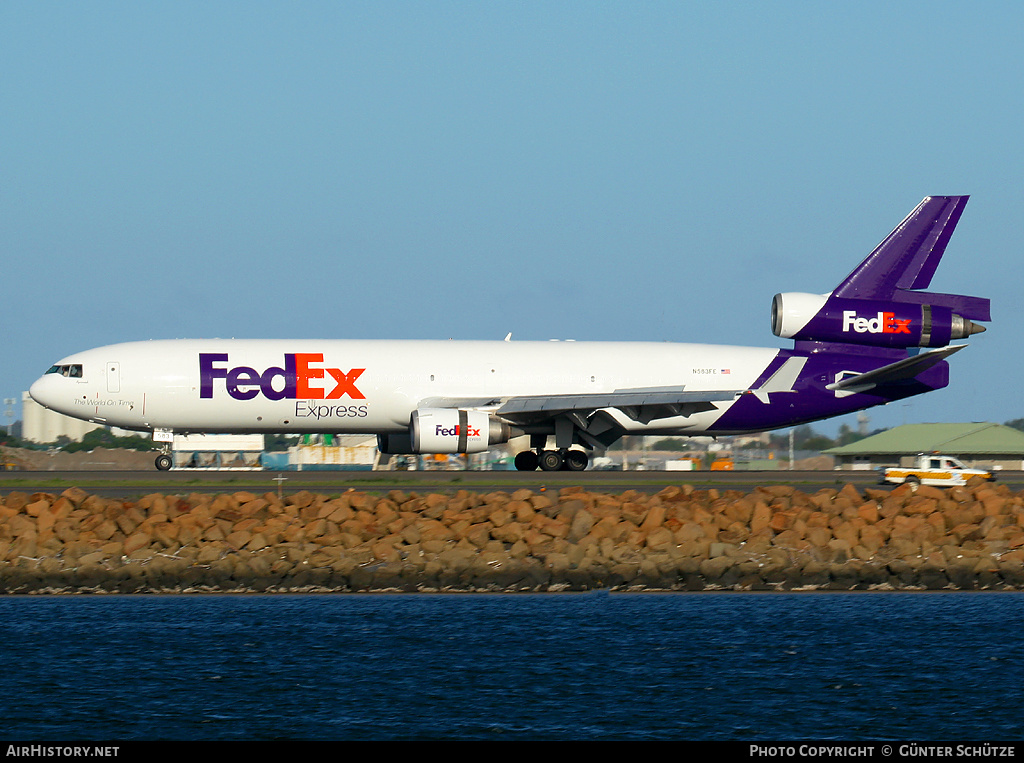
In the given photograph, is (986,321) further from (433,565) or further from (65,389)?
(65,389)

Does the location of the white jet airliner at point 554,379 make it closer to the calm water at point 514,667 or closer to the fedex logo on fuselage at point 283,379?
the fedex logo on fuselage at point 283,379

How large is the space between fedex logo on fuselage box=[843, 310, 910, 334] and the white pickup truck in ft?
21.0

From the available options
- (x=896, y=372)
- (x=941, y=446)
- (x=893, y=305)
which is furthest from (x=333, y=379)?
(x=941, y=446)

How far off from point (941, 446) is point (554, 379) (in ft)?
149

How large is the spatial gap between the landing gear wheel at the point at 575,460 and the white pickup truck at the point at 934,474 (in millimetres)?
10546

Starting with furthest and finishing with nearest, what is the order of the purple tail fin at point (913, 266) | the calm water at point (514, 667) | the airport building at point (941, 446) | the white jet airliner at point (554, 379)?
the airport building at point (941, 446)
the purple tail fin at point (913, 266)
the white jet airliner at point (554, 379)
the calm water at point (514, 667)

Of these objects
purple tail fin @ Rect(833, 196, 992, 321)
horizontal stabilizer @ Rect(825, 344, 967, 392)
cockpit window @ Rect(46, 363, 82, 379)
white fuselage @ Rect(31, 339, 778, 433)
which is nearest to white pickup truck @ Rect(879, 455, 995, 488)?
horizontal stabilizer @ Rect(825, 344, 967, 392)

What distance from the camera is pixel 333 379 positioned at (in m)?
42.9

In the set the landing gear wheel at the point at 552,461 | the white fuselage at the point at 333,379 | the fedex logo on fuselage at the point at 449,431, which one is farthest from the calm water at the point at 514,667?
the landing gear wheel at the point at 552,461

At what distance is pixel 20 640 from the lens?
2022 centimetres

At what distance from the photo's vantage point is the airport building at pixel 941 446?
262 ft

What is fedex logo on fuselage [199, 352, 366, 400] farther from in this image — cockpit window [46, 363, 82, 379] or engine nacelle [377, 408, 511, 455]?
cockpit window [46, 363, 82, 379]

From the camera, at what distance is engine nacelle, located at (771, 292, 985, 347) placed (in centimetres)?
4631

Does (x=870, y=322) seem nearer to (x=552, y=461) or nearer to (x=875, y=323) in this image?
(x=875, y=323)
